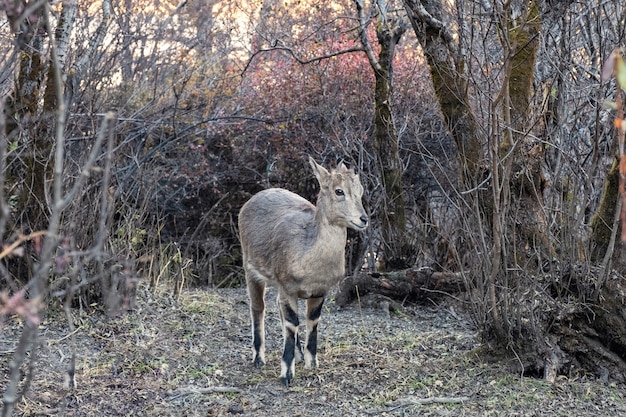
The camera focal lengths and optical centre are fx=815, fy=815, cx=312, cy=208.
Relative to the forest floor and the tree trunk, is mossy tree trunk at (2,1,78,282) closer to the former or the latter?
the forest floor

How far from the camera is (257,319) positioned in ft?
24.6

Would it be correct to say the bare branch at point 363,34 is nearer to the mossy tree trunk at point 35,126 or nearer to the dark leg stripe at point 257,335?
the mossy tree trunk at point 35,126

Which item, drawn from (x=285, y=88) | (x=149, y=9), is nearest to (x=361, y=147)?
(x=285, y=88)

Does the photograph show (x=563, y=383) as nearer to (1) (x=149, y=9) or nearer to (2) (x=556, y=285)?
(2) (x=556, y=285)

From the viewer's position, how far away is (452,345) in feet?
24.9

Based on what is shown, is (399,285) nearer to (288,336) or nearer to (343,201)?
(288,336)

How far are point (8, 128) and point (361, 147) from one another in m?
4.36

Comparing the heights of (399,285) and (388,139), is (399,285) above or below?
below

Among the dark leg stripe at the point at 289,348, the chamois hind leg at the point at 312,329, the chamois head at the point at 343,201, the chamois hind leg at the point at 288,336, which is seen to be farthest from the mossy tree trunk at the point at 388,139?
the dark leg stripe at the point at 289,348

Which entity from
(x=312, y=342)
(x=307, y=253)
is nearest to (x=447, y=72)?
(x=307, y=253)

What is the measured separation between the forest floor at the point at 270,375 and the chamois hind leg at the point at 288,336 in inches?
4.7

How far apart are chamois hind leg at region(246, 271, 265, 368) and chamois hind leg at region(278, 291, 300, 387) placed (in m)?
0.44

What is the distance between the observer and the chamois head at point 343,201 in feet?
22.0

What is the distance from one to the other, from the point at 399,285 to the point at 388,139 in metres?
1.78
